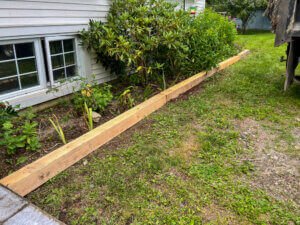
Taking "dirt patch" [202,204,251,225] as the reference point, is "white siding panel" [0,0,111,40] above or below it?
above

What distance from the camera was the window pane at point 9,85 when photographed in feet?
10.5

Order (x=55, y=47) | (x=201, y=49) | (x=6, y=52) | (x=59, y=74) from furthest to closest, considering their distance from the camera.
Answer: (x=201, y=49)
(x=59, y=74)
(x=55, y=47)
(x=6, y=52)

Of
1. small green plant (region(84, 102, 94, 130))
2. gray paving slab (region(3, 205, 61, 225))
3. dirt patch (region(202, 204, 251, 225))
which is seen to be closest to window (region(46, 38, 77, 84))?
small green plant (region(84, 102, 94, 130))

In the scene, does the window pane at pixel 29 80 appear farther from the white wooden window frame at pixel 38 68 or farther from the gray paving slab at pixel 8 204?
the gray paving slab at pixel 8 204

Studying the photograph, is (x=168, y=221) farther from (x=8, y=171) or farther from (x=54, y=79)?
(x=54, y=79)

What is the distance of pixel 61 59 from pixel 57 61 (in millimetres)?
84

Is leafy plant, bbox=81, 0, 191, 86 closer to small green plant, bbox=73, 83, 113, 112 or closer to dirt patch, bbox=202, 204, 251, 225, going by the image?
small green plant, bbox=73, 83, 113, 112

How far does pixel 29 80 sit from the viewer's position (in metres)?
3.47

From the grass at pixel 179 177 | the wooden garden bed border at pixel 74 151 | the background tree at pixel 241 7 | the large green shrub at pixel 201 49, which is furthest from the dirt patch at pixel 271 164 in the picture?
the background tree at pixel 241 7

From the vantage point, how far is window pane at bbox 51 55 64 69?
375 centimetres

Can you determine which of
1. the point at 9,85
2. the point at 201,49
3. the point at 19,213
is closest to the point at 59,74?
the point at 9,85

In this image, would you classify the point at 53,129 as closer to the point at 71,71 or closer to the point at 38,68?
the point at 38,68

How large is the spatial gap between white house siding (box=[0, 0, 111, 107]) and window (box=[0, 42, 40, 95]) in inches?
5.5

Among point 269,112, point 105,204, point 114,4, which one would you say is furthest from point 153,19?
point 105,204
